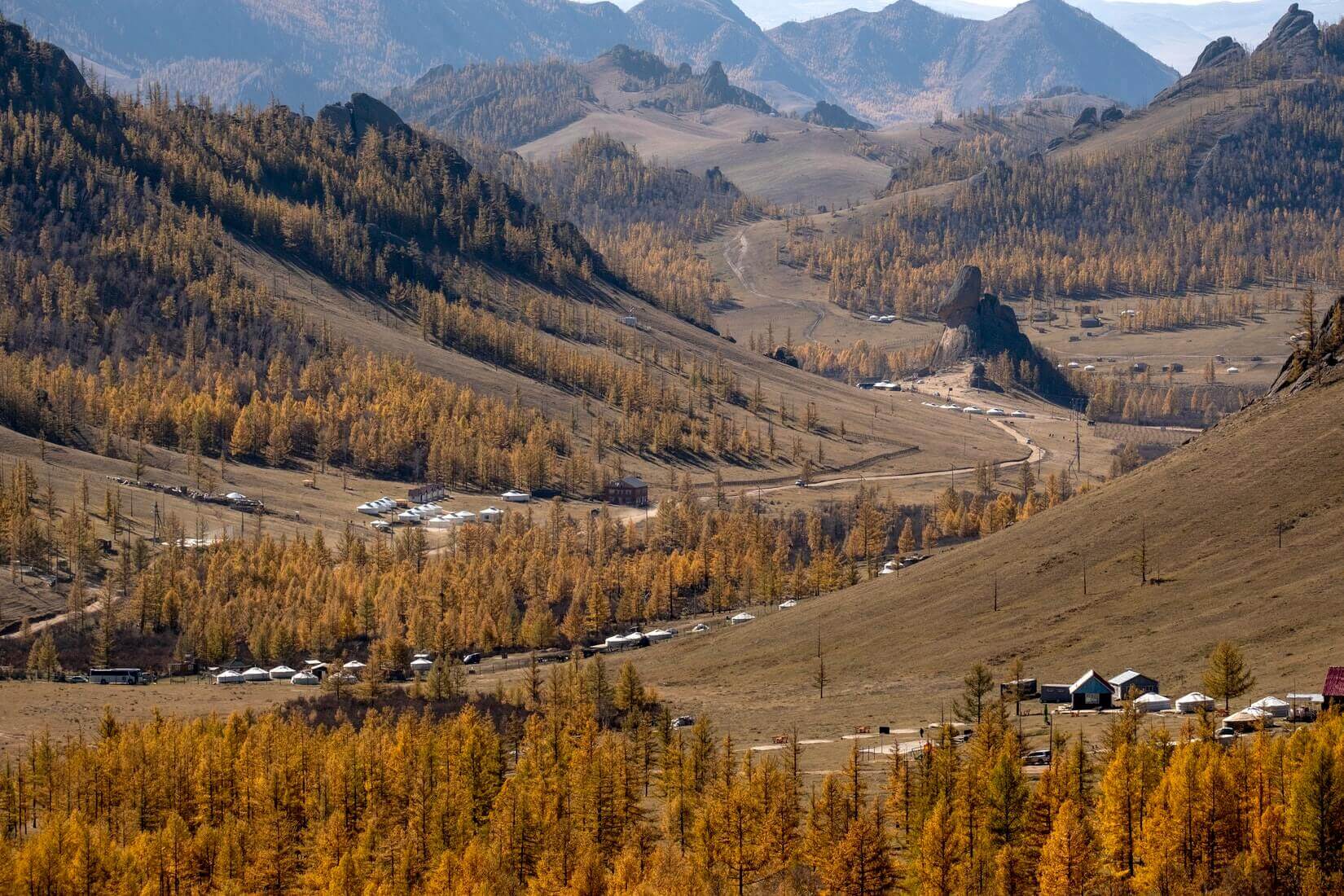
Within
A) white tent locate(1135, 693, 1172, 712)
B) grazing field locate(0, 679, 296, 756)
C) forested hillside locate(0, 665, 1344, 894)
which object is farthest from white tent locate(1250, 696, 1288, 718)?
grazing field locate(0, 679, 296, 756)

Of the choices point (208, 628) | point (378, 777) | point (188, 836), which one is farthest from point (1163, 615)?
point (208, 628)

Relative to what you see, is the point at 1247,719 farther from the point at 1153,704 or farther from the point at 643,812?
the point at 643,812

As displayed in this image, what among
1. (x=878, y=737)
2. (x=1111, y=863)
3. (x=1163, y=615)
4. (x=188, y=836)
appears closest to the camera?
(x=1111, y=863)

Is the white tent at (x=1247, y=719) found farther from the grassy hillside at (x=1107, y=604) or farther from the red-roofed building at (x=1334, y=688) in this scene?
the grassy hillside at (x=1107, y=604)

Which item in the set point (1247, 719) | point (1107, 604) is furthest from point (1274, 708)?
point (1107, 604)

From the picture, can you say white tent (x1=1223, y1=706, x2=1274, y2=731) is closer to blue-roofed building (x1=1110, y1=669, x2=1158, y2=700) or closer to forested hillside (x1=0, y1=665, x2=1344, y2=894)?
forested hillside (x1=0, y1=665, x2=1344, y2=894)

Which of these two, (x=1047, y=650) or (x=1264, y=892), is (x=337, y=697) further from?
(x=1264, y=892)

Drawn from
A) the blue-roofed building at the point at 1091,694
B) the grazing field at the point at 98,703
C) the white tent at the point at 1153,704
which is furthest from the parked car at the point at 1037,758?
the grazing field at the point at 98,703
